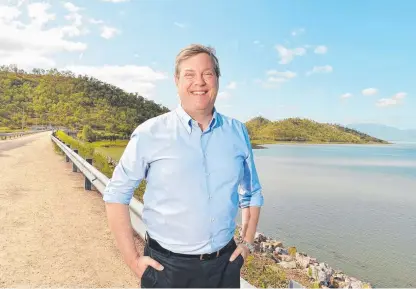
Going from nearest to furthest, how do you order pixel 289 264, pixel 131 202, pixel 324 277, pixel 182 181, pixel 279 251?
pixel 182 181, pixel 131 202, pixel 324 277, pixel 289 264, pixel 279 251

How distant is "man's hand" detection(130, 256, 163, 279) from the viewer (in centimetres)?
191

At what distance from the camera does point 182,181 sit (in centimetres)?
190

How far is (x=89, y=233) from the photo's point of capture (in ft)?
17.4

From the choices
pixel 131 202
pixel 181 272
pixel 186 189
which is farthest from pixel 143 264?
pixel 131 202

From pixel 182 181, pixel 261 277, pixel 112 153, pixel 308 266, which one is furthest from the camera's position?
pixel 112 153

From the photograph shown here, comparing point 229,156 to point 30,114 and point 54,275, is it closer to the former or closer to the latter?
point 54,275

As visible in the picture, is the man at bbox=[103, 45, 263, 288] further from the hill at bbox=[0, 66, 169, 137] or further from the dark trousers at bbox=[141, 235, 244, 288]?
the hill at bbox=[0, 66, 169, 137]

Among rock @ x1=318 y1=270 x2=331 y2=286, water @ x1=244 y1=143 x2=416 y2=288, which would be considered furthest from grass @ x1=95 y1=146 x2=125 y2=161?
rock @ x1=318 y1=270 x2=331 y2=286

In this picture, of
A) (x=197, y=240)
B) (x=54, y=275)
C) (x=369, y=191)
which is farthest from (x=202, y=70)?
(x=369, y=191)

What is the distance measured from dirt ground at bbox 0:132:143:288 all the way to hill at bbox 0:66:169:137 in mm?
95531

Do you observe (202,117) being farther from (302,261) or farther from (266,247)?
(266,247)

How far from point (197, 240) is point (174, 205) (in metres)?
0.22

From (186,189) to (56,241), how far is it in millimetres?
3723

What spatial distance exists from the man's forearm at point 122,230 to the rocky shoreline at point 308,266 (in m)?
5.48
